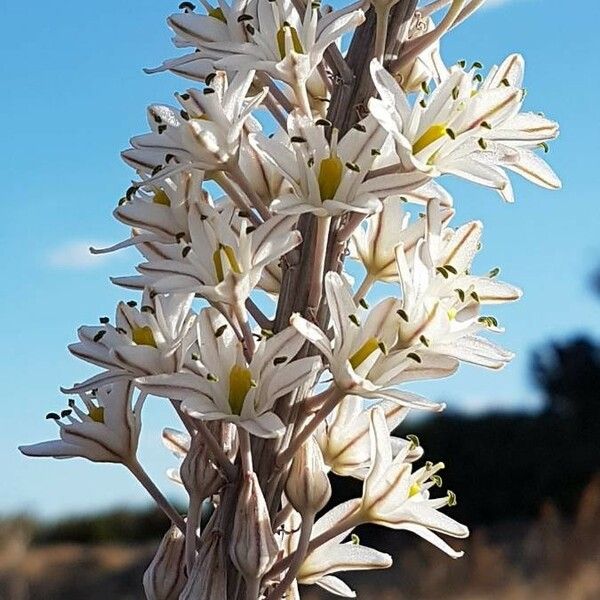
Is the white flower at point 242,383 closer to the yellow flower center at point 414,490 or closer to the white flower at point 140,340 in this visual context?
the white flower at point 140,340

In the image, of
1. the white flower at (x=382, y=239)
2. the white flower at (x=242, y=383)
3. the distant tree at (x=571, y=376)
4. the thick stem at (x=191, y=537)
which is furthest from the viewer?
the distant tree at (x=571, y=376)

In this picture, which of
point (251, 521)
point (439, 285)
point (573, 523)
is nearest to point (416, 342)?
point (439, 285)

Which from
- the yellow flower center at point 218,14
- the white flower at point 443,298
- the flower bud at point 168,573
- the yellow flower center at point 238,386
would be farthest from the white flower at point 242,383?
the yellow flower center at point 218,14

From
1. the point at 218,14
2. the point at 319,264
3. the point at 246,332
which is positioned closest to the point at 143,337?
the point at 246,332

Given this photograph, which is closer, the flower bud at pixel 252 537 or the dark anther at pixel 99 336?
the flower bud at pixel 252 537

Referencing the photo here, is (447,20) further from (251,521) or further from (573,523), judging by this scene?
(573,523)

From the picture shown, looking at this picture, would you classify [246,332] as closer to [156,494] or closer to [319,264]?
[319,264]
